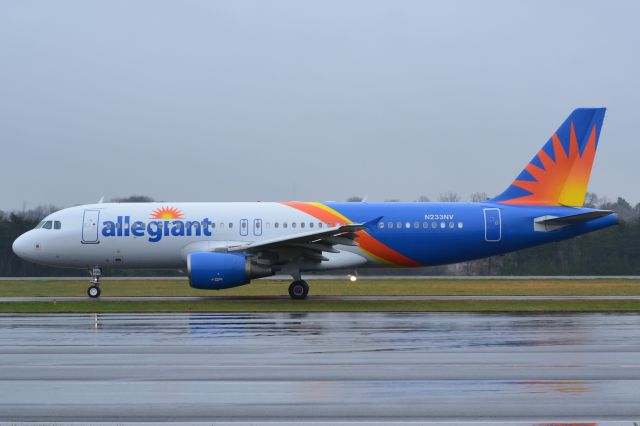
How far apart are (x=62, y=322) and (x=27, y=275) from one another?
32.0 metres

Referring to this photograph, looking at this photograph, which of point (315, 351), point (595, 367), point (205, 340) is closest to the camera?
point (595, 367)

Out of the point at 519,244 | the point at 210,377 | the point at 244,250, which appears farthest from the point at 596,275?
the point at 210,377

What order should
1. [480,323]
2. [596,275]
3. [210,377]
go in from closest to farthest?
[210,377]
[480,323]
[596,275]

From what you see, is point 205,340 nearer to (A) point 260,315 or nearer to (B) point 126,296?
(A) point 260,315

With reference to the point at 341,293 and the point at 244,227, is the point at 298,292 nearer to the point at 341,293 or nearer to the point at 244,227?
the point at 244,227

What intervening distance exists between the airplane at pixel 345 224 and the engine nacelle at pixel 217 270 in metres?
1.47

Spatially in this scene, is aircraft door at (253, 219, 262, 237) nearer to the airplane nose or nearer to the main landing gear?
the main landing gear

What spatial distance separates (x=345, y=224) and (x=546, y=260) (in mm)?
25105

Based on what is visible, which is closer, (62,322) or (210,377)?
(210,377)

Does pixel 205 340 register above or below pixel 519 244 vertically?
below

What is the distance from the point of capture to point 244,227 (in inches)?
1150

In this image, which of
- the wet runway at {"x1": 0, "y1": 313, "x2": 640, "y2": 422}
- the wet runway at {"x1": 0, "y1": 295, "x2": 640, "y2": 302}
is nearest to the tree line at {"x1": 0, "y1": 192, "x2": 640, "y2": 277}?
the wet runway at {"x1": 0, "y1": 295, "x2": 640, "y2": 302}

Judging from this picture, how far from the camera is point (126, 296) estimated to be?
99.8ft

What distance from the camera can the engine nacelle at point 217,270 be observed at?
26.5 meters
